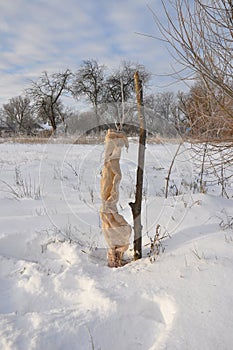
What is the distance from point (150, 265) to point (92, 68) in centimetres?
819

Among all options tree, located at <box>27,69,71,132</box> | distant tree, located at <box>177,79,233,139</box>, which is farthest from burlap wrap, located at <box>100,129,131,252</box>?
tree, located at <box>27,69,71,132</box>

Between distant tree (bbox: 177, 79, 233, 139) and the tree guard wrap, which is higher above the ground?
distant tree (bbox: 177, 79, 233, 139)

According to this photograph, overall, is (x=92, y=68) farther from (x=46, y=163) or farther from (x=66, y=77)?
(x=66, y=77)

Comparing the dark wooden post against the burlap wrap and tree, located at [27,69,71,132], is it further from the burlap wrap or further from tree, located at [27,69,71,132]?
tree, located at [27,69,71,132]

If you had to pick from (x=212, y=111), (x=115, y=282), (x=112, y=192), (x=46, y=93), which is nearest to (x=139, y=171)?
(x=112, y=192)

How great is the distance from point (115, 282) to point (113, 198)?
58 centimetres

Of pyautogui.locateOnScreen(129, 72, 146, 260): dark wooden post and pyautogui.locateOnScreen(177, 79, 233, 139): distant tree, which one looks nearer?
pyautogui.locateOnScreen(129, 72, 146, 260): dark wooden post

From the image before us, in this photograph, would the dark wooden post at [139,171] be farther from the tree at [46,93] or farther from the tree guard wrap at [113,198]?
the tree at [46,93]

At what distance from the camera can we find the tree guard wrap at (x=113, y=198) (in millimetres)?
1777

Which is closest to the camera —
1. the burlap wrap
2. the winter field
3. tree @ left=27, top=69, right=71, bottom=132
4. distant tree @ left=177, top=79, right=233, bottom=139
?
the winter field

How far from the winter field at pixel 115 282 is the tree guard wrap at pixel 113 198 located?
158mm

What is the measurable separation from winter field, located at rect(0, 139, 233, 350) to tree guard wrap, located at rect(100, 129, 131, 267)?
0.52ft

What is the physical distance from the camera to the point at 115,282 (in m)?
1.72

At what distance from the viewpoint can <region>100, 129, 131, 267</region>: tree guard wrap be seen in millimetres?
1777
